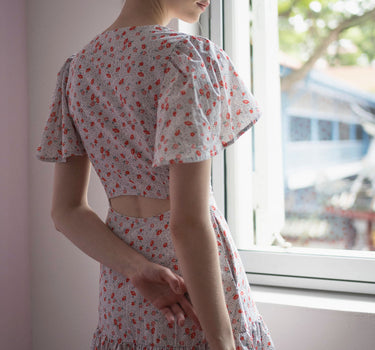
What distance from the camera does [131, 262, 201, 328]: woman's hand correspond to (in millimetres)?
697

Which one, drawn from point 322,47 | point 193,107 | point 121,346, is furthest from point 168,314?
point 322,47

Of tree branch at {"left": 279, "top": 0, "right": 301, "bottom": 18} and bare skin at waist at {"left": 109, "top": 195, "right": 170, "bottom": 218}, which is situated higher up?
tree branch at {"left": 279, "top": 0, "right": 301, "bottom": 18}

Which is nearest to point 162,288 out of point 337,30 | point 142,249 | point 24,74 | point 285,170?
point 142,249

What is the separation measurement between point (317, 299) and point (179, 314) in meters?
0.65

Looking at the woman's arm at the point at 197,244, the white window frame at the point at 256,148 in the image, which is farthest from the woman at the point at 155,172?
the white window frame at the point at 256,148

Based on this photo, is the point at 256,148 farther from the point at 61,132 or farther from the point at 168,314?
the point at 168,314

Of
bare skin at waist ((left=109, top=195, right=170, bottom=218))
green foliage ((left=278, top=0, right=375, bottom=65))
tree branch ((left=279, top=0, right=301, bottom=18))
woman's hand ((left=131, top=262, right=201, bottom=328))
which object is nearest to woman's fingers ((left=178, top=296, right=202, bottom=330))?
woman's hand ((left=131, top=262, right=201, bottom=328))

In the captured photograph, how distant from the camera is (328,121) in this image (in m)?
1.37

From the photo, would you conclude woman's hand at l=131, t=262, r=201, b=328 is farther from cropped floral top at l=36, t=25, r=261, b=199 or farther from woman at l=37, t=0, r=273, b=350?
cropped floral top at l=36, t=25, r=261, b=199

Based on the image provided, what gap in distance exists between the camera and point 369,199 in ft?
4.38

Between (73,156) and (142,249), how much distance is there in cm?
23

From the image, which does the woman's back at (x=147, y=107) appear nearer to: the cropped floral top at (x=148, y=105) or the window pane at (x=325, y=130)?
the cropped floral top at (x=148, y=105)

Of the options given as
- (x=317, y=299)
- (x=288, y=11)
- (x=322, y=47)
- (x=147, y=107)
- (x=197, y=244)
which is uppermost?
(x=288, y=11)

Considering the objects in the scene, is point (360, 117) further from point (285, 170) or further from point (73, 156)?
point (73, 156)
